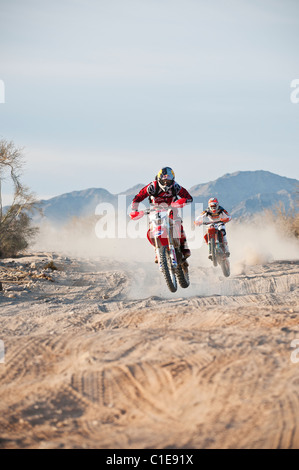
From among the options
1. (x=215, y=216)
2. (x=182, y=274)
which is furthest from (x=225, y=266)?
(x=182, y=274)

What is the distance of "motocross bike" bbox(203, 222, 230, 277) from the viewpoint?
547 inches

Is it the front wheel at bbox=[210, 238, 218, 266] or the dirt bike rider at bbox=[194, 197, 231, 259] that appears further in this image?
the dirt bike rider at bbox=[194, 197, 231, 259]

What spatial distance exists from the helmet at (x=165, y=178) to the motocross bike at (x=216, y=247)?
506 centimetres

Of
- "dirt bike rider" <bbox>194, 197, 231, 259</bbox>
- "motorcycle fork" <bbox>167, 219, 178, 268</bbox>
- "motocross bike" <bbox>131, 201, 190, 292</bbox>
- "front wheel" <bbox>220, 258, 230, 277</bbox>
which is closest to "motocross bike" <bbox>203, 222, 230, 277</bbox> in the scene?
"front wheel" <bbox>220, 258, 230, 277</bbox>

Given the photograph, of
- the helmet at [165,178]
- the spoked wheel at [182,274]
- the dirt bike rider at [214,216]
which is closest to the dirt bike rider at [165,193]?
the helmet at [165,178]

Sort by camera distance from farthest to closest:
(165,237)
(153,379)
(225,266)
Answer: (225,266)
(165,237)
(153,379)

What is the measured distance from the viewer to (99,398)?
4.32m

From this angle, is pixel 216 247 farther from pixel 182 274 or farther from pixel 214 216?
pixel 182 274

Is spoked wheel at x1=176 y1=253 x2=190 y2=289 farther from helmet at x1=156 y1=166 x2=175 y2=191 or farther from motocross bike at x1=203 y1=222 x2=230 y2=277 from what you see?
motocross bike at x1=203 y1=222 x2=230 y2=277

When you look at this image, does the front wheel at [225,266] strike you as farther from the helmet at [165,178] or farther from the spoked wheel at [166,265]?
the helmet at [165,178]

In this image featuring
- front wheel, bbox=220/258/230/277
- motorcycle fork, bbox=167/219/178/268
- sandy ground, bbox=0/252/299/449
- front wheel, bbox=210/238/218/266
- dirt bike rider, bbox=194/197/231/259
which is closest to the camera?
sandy ground, bbox=0/252/299/449

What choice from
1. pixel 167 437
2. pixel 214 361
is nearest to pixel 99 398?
pixel 167 437

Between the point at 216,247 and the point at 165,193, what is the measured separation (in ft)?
16.4

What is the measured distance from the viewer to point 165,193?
9383 millimetres
